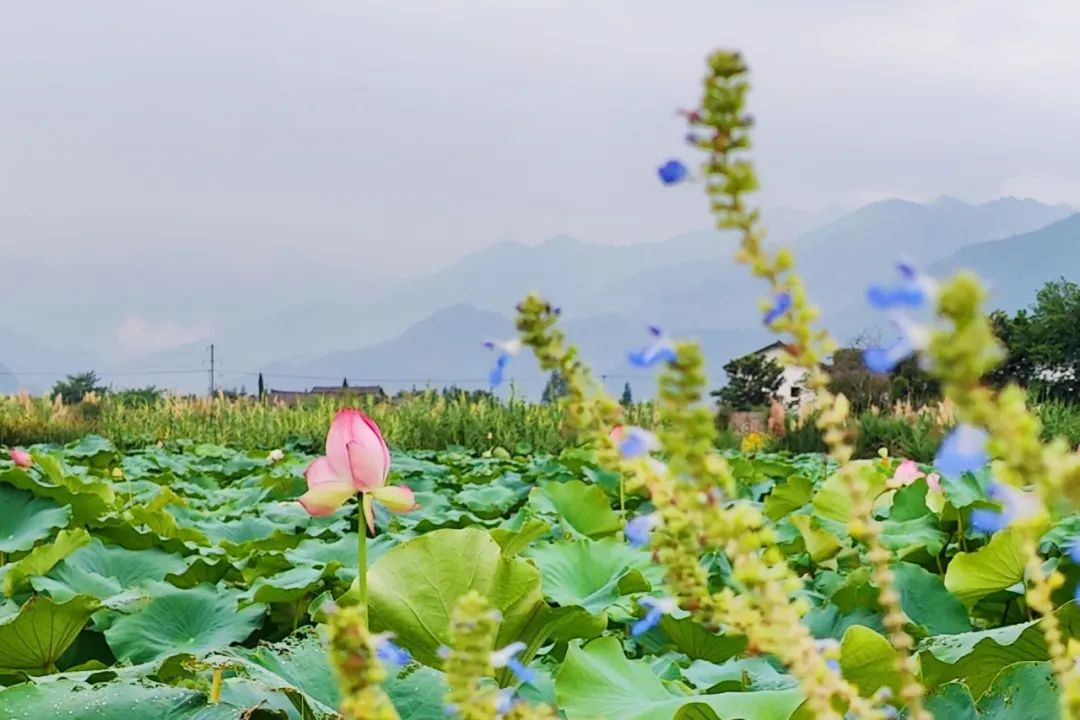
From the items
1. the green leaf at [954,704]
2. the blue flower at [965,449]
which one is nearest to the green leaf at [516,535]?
the green leaf at [954,704]

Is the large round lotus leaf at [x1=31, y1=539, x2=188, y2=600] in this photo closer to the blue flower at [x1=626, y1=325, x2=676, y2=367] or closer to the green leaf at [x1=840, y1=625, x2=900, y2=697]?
the green leaf at [x1=840, y1=625, x2=900, y2=697]

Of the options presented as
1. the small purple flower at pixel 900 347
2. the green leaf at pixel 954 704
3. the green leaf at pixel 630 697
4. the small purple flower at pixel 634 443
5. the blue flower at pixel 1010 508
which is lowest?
the green leaf at pixel 630 697

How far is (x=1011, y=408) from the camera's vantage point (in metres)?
0.28

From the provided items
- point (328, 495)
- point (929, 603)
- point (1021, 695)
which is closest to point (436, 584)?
point (328, 495)

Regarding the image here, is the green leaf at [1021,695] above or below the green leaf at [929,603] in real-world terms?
above

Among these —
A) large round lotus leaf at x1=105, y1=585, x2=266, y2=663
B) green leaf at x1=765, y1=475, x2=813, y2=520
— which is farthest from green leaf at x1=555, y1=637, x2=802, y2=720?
green leaf at x1=765, y1=475, x2=813, y2=520

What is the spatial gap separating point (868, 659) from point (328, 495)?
66cm

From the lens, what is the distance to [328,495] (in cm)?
132

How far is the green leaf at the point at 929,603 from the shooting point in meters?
1.78

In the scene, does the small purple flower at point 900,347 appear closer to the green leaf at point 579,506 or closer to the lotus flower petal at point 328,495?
the lotus flower petal at point 328,495

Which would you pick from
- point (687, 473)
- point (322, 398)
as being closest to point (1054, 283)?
point (322, 398)

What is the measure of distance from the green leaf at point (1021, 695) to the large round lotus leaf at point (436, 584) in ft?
1.86

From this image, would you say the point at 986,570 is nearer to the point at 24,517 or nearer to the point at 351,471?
the point at 351,471

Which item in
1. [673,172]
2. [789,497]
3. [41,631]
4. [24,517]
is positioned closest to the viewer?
[673,172]
